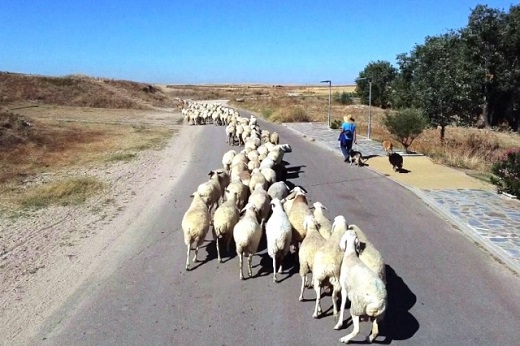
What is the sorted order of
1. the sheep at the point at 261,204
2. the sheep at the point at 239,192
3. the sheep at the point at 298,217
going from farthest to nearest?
the sheep at the point at 239,192
the sheep at the point at 261,204
the sheep at the point at 298,217

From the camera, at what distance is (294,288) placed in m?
7.36

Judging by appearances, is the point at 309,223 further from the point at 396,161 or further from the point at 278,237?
the point at 396,161

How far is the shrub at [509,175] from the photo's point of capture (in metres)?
12.6

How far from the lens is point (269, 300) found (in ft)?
22.9

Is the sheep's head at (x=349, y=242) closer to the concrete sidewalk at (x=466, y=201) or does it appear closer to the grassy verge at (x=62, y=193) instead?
the concrete sidewalk at (x=466, y=201)

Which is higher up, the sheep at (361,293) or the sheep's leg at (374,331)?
the sheep at (361,293)

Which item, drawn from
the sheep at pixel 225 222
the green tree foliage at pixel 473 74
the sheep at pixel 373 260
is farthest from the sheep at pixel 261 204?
the green tree foliage at pixel 473 74

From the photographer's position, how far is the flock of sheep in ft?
19.0

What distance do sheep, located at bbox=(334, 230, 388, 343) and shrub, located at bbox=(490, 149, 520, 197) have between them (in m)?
8.32

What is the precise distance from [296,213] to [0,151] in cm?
1683

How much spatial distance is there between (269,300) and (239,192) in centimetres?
378

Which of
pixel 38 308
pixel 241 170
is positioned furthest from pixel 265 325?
pixel 241 170

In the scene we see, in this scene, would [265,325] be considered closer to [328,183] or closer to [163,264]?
[163,264]

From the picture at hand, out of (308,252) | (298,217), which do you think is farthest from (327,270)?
(298,217)
